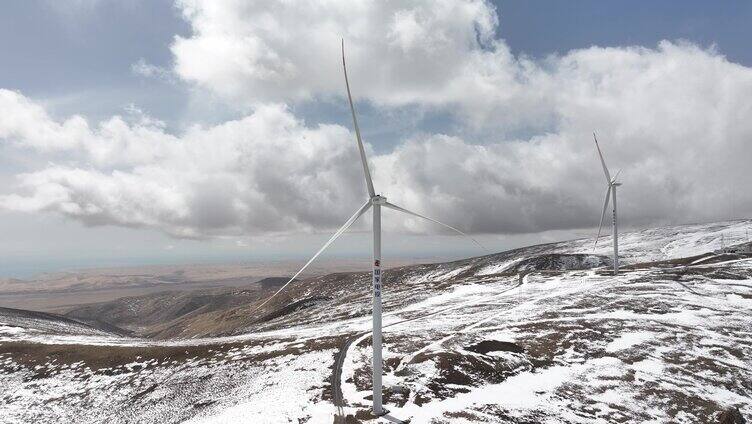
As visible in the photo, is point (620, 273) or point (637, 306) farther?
point (620, 273)

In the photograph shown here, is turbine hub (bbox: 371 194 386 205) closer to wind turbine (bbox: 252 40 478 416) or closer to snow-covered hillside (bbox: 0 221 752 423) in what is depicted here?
wind turbine (bbox: 252 40 478 416)

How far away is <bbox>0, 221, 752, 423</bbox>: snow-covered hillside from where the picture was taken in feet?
111

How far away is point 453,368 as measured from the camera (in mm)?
40562

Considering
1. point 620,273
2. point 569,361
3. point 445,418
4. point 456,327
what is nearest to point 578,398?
point 569,361

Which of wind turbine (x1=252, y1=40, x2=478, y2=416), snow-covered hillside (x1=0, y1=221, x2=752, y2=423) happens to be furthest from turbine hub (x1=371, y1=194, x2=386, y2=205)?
snow-covered hillside (x1=0, y1=221, x2=752, y2=423)

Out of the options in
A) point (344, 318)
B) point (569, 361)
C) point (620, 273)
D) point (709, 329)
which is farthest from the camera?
point (620, 273)

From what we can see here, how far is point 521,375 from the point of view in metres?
39.5

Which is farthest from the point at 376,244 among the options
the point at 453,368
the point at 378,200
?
the point at 453,368

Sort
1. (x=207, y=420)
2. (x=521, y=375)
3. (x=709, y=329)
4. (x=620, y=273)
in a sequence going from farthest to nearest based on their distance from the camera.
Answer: (x=620, y=273) < (x=709, y=329) < (x=521, y=375) < (x=207, y=420)

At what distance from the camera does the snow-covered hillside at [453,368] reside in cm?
3378

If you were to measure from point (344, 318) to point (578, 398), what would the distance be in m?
52.7

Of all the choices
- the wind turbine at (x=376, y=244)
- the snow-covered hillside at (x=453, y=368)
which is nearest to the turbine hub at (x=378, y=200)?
the wind turbine at (x=376, y=244)

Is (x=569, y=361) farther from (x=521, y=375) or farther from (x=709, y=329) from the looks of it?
(x=709, y=329)

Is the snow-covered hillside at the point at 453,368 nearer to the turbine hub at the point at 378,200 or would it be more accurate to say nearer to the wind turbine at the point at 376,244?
the wind turbine at the point at 376,244
